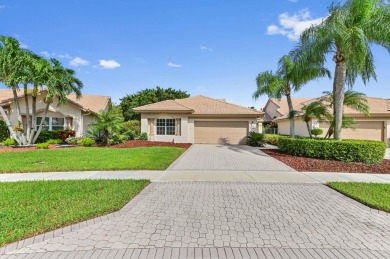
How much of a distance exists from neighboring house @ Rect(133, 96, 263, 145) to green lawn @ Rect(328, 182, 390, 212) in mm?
13435

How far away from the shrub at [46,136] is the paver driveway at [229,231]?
16622 millimetres

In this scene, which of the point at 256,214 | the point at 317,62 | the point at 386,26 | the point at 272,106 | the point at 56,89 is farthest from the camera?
the point at 272,106

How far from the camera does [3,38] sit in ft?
47.6

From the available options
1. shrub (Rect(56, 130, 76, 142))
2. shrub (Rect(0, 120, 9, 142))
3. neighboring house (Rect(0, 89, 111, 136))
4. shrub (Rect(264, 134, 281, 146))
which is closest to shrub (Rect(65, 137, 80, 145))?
shrub (Rect(56, 130, 76, 142))

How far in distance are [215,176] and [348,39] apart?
8947 mm

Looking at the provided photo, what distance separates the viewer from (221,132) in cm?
2056

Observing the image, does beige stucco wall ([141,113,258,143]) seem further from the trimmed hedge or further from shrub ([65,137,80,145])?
the trimmed hedge

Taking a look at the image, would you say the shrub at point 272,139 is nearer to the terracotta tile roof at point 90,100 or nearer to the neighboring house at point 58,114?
the neighboring house at point 58,114

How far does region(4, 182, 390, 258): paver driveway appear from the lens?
3.21 m

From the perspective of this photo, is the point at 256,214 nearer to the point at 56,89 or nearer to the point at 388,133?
the point at 56,89

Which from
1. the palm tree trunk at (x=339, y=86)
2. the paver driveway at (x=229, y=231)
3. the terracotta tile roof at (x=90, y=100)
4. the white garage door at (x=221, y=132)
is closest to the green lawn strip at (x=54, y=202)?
the paver driveway at (x=229, y=231)

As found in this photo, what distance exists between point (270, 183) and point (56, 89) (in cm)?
1598

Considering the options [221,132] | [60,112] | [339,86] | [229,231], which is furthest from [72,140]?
[339,86]

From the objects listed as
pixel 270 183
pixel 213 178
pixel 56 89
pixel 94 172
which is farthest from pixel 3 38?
pixel 270 183
